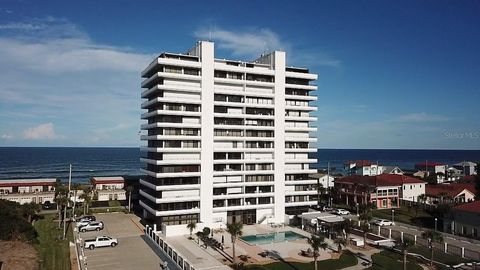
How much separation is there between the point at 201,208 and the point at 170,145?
11.1 metres

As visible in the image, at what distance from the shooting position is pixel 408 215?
74.6m

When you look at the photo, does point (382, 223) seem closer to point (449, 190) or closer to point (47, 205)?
point (449, 190)

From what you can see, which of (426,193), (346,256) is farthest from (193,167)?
(426,193)

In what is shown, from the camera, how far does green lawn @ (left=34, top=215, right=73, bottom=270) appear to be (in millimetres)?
43294

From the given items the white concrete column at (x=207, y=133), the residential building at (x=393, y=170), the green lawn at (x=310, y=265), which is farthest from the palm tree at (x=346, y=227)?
the residential building at (x=393, y=170)

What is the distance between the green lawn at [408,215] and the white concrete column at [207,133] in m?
34.3

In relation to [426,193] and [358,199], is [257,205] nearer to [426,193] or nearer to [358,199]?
[358,199]

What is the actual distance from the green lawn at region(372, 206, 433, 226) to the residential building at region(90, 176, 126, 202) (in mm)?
55547

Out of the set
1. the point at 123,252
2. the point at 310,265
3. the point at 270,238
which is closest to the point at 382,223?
the point at 270,238

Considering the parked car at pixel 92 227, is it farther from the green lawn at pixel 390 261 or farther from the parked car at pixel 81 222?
the green lawn at pixel 390 261

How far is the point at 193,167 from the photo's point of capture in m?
60.8

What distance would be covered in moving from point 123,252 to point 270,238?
21.1 m

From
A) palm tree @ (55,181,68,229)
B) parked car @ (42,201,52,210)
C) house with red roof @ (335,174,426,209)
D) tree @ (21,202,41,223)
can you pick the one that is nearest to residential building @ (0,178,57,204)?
parked car @ (42,201,52,210)

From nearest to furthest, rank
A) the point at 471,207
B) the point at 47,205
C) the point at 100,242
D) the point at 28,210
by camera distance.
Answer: the point at 100,242, the point at 471,207, the point at 28,210, the point at 47,205
